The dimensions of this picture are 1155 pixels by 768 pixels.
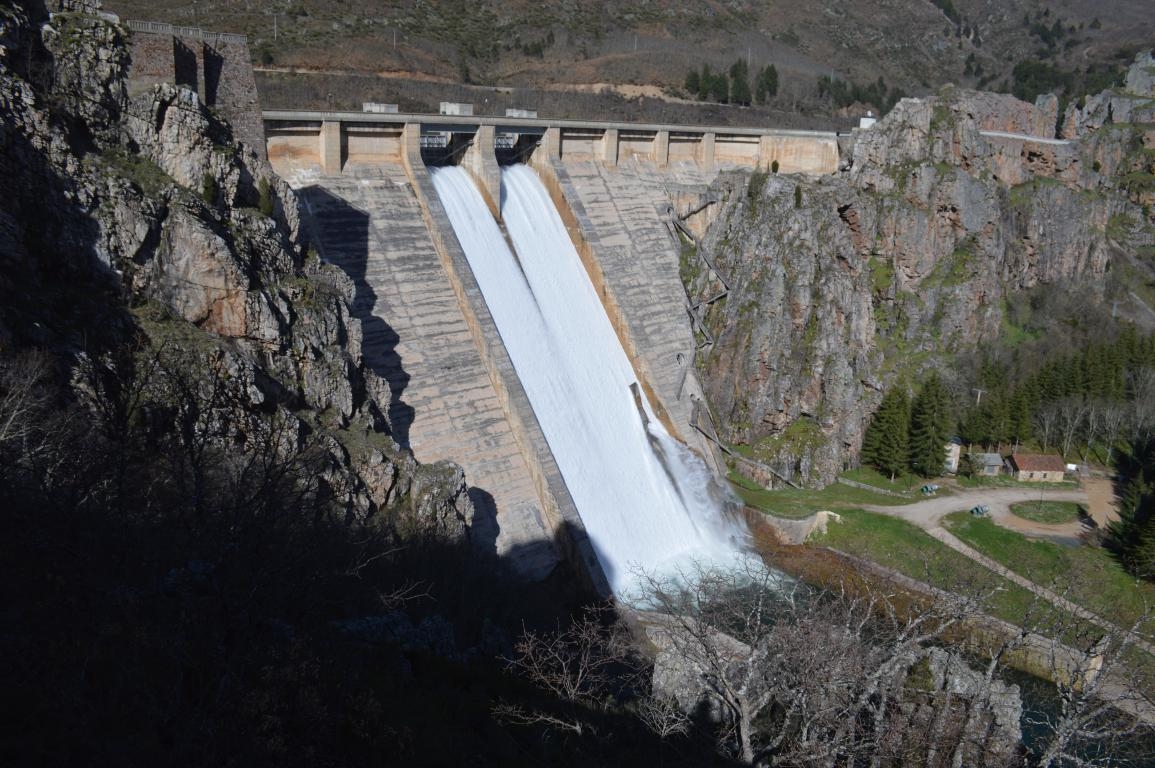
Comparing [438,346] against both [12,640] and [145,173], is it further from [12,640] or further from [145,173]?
[12,640]

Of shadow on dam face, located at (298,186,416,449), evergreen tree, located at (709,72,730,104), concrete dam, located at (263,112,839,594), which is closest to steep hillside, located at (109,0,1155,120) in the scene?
evergreen tree, located at (709,72,730,104)

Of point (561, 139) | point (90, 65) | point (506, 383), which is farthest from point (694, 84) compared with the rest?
point (90, 65)

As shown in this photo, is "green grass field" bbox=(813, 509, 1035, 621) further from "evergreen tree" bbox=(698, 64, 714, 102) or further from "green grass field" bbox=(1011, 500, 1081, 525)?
"evergreen tree" bbox=(698, 64, 714, 102)

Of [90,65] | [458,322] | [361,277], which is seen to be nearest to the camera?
[90,65]

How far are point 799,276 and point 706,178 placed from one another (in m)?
6.76

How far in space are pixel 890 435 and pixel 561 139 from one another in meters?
16.6

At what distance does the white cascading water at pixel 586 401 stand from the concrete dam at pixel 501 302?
11 cm

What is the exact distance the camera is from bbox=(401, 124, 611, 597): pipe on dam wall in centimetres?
2256

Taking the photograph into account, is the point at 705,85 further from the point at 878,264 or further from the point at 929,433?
the point at 929,433

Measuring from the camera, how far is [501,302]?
26.8m

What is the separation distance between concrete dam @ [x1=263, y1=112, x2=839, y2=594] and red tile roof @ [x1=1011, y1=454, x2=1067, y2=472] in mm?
11924

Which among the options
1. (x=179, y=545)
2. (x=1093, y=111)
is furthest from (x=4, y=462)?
(x=1093, y=111)

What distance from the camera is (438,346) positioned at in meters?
24.6

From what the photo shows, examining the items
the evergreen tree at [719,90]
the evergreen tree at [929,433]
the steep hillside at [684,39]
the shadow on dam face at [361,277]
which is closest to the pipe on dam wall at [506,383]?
the shadow on dam face at [361,277]
